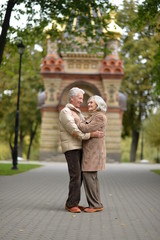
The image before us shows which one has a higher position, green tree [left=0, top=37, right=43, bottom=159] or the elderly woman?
green tree [left=0, top=37, right=43, bottom=159]

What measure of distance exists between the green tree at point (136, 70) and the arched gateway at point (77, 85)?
4.66 metres

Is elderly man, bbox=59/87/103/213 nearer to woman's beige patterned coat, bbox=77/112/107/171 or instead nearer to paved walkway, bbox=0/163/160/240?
woman's beige patterned coat, bbox=77/112/107/171

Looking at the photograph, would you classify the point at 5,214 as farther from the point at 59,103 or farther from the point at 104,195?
the point at 59,103

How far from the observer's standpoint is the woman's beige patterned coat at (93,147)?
9.03 m

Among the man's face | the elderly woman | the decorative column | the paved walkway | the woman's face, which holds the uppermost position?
the decorative column

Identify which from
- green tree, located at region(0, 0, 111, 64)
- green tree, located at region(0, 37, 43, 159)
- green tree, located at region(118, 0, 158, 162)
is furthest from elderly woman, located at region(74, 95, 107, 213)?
green tree, located at region(0, 37, 43, 159)

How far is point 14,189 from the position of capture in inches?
527

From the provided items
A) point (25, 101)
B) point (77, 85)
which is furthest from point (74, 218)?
point (25, 101)

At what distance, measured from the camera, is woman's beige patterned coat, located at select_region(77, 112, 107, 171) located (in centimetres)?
903

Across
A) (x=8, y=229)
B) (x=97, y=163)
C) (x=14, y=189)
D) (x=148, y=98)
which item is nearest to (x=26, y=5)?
(x=14, y=189)

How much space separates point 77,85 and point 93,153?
3063cm

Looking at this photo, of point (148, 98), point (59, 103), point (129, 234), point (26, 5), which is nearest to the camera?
point (129, 234)

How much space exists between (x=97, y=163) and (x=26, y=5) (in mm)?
13631

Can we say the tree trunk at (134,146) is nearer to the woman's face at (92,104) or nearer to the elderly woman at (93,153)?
the elderly woman at (93,153)
